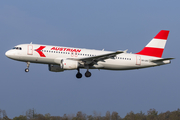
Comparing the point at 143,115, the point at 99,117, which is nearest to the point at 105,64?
the point at 99,117

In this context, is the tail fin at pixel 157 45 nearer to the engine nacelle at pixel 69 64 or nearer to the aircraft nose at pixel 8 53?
the engine nacelle at pixel 69 64

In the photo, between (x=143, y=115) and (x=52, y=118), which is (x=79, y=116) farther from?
(x=143, y=115)

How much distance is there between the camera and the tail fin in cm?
5403

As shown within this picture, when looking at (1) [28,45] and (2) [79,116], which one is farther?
(2) [79,116]

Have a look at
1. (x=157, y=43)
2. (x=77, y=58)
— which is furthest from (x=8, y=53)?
(x=157, y=43)

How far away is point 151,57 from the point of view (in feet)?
173

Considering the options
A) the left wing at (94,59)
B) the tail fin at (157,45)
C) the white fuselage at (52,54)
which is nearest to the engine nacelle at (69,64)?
the left wing at (94,59)

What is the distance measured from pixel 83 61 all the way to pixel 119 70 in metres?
7.39

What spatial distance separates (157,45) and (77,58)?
15.8 meters

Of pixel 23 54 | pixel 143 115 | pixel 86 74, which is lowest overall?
pixel 143 115

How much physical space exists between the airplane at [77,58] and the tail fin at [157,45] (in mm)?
1431

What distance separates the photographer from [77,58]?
1901 inches

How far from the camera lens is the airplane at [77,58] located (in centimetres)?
4753

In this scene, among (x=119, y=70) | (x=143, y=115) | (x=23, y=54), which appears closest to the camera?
(x=23, y=54)
